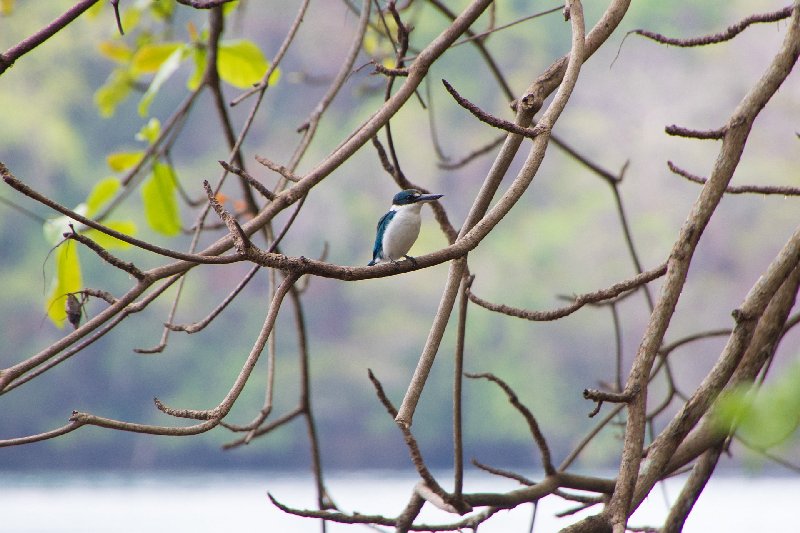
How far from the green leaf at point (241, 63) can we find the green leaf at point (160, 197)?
7.7 inches

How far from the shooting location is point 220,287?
4.33m

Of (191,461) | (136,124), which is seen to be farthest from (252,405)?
(136,124)

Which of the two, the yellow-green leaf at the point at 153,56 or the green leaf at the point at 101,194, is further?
the yellow-green leaf at the point at 153,56

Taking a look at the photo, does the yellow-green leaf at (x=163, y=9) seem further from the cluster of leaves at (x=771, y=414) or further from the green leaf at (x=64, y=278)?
the cluster of leaves at (x=771, y=414)

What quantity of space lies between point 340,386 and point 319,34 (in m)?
1.82

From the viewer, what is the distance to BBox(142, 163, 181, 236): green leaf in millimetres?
1353

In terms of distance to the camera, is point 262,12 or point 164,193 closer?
point 164,193

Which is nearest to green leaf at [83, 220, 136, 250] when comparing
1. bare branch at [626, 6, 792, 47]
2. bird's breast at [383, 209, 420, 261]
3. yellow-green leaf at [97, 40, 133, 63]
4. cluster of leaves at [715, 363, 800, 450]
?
bird's breast at [383, 209, 420, 261]

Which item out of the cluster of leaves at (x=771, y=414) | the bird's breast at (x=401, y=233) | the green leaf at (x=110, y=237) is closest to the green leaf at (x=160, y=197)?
the green leaf at (x=110, y=237)

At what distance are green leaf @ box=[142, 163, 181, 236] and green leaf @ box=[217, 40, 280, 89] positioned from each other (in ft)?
0.65

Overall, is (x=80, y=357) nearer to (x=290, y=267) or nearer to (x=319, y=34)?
(x=319, y=34)

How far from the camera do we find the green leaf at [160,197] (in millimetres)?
1353

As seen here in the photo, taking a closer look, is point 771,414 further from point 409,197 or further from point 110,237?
point 409,197

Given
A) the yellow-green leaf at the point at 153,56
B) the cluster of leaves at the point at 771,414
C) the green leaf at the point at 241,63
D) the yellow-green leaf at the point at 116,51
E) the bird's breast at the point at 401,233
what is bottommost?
the cluster of leaves at the point at 771,414
